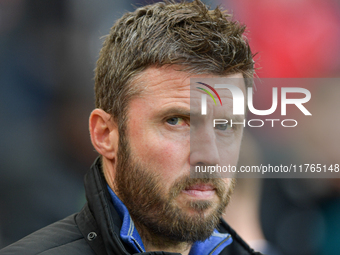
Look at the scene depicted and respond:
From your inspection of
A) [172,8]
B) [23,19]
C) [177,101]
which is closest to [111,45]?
[172,8]

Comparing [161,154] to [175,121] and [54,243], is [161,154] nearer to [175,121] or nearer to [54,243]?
[175,121]

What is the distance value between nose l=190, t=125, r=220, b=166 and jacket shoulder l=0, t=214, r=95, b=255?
67 centimetres

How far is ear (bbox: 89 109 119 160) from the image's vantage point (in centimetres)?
215

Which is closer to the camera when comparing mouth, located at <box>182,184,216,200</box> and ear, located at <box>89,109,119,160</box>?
mouth, located at <box>182,184,216,200</box>

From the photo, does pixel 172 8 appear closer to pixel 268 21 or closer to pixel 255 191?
pixel 255 191

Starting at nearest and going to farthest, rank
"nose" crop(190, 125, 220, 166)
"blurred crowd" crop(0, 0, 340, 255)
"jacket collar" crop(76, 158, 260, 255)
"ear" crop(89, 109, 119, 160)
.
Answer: "jacket collar" crop(76, 158, 260, 255) < "nose" crop(190, 125, 220, 166) < "ear" crop(89, 109, 119, 160) < "blurred crowd" crop(0, 0, 340, 255)

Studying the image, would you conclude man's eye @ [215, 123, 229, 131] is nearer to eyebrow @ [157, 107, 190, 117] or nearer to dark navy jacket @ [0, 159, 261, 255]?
eyebrow @ [157, 107, 190, 117]

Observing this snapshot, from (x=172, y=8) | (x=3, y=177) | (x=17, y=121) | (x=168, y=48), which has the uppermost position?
(x=172, y=8)

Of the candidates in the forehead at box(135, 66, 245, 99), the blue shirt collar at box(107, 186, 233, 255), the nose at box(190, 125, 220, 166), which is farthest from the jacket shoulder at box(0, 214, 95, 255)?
the forehead at box(135, 66, 245, 99)

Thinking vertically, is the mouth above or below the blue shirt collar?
above

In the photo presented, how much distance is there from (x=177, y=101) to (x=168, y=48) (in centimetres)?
27

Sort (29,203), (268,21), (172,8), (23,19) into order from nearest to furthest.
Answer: (172,8)
(29,203)
(23,19)
(268,21)

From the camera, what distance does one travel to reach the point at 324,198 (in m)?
4.49

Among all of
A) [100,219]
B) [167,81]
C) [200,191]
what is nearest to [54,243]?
[100,219]
